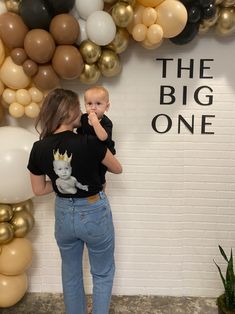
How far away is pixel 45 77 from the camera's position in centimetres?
200

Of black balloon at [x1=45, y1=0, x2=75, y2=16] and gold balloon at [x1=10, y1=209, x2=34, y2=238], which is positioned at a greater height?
black balloon at [x1=45, y1=0, x2=75, y2=16]

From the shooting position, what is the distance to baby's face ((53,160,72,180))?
1765 mm

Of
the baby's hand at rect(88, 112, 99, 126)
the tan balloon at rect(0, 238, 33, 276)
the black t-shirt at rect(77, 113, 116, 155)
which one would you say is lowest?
the tan balloon at rect(0, 238, 33, 276)

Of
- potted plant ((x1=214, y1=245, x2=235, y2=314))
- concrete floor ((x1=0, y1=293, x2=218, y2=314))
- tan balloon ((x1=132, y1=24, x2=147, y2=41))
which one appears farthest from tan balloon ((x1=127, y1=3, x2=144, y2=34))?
concrete floor ((x1=0, y1=293, x2=218, y2=314))

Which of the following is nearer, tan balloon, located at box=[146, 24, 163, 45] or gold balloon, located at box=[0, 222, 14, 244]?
tan balloon, located at box=[146, 24, 163, 45]

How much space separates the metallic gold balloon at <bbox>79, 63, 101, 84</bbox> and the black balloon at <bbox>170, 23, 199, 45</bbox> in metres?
0.43

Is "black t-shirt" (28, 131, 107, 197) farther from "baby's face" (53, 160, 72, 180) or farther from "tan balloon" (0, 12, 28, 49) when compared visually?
"tan balloon" (0, 12, 28, 49)

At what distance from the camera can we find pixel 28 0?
6.23ft

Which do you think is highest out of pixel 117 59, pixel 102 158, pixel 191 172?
pixel 117 59

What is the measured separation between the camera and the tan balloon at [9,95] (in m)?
2.07

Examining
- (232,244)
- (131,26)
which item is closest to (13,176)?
(131,26)

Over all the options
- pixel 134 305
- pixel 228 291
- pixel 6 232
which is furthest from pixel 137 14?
pixel 134 305

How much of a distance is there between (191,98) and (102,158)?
0.78 metres

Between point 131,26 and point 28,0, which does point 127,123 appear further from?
point 28,0
